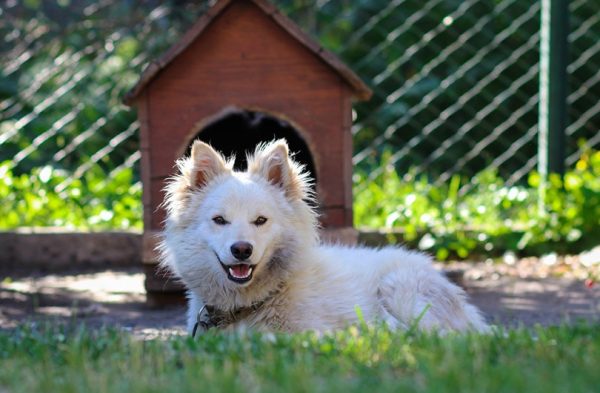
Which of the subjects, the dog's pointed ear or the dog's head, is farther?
the dog's pointed ear

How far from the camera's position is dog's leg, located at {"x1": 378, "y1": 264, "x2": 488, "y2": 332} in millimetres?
4336

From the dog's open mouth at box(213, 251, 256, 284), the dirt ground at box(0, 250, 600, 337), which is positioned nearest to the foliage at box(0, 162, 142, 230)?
the dirt ground at box(0, 250, 600, 337)

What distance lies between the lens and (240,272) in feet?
13.4

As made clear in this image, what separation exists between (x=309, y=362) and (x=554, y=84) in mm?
5600

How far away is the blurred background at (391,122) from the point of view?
25.6 feet

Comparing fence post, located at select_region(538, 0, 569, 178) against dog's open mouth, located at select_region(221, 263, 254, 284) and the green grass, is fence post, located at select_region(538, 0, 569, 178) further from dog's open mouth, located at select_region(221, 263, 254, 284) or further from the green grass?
the green grass

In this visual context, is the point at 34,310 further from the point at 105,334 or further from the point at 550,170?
the point at 550,170

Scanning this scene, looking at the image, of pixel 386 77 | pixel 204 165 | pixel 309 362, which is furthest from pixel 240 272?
pixel 386 77

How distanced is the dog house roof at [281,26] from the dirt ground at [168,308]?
1.37 m

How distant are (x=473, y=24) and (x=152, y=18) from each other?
11.6ft

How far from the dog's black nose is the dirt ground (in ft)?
3.20

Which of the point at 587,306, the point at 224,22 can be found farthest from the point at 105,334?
the point at 587,306

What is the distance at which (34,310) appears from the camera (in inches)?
232

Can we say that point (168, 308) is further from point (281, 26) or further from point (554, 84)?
point (554, 84)
